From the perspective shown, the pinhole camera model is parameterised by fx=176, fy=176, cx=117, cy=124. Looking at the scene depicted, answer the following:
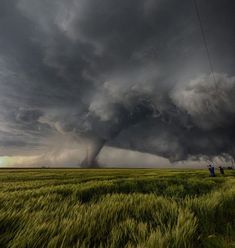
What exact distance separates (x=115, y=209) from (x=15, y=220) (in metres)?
1.34

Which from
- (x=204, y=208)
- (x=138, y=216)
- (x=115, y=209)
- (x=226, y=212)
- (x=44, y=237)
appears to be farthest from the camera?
(x=226, y=212)

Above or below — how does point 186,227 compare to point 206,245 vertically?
above

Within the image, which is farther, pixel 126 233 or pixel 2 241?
pixel 126 233

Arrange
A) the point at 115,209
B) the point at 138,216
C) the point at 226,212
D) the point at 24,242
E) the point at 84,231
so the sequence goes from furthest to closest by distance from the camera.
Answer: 1. the point at 226,212
2. the point at 115,209
3. the point at 138,216
4. the point at 84,231
5. the point at 24,242

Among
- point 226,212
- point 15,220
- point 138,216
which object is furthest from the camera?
point 226,212

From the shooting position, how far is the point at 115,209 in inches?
106

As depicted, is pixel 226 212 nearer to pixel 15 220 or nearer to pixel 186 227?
pixel 186 227

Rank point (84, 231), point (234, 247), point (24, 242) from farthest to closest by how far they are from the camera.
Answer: point (84, 231)
point (234, 247)
point (24, 242)

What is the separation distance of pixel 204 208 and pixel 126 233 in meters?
1.80

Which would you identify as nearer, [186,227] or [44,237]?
[44,237]

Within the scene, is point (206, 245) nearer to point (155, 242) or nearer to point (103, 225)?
point (155, 242)

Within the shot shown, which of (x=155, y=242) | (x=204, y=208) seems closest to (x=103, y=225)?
(x=155, y=242)

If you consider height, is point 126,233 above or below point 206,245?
above

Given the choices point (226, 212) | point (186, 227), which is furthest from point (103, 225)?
point (226, 212)
